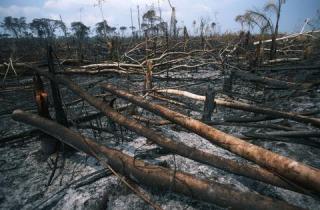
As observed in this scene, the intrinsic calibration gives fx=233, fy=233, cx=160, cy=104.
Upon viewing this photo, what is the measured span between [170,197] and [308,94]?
396cm

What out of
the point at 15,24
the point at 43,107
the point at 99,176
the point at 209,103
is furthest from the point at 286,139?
the point at 15,24

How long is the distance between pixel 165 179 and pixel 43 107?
1.70 metres

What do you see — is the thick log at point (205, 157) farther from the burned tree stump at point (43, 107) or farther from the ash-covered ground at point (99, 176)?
the burned tree stump at point (43, 107)

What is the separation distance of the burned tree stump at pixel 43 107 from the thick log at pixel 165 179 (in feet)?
0.91

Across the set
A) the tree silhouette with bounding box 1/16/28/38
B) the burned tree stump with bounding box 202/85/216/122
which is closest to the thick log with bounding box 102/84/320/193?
the burned tree stump with bounding box 202/85/216/122

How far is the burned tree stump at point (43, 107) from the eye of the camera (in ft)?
8.66

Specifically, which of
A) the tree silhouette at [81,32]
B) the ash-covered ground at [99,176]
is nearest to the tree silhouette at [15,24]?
the tree silhouette at [81,32]

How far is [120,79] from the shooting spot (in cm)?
741

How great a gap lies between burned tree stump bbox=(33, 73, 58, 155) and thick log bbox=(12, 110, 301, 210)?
0.91 ft

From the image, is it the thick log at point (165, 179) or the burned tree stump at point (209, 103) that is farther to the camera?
the burned tree stump at point (209, 103)

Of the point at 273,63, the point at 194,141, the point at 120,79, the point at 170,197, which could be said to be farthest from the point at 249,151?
the point at 273,63

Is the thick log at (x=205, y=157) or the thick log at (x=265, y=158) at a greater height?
the thick log at (x=265, y=158)

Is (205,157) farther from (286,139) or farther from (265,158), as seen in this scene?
(286,139)

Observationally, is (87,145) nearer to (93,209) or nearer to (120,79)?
(93,209)
